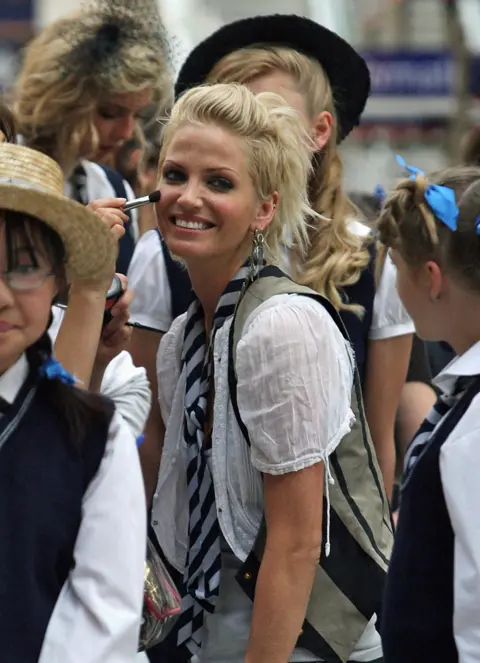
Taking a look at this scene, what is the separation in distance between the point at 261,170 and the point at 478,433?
2.69ft

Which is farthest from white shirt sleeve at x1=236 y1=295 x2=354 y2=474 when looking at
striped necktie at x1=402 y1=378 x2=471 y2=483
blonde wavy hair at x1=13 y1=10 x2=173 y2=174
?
blonde wavy hair at x1=13 y1=10 x2=173 y2=174

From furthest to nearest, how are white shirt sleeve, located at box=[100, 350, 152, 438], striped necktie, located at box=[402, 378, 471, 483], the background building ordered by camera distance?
the background building → white shirt sleeve, located at box=[100, 350, 152, 438] → striped necktie, located at box=[402, 378, 471, 483]

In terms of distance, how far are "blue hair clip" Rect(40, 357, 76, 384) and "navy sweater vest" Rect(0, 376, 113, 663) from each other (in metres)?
0.06

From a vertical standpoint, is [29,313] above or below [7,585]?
above

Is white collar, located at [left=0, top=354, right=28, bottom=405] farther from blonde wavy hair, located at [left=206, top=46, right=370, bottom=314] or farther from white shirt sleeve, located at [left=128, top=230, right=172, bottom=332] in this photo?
white shirt sleeve, located at [left=128, top=230, right=172, bottom=332]

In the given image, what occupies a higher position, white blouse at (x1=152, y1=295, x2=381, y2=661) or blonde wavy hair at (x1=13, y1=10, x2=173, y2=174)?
blonde wavy hair at (x1=13, y1=10, x2=173, y2=174)

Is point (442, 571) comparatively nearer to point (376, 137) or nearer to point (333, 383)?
point (333, 383)

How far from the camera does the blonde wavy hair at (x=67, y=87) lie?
3674mm

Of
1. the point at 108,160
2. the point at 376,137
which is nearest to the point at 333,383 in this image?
the point at 108,160

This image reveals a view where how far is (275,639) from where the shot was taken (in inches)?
91.5

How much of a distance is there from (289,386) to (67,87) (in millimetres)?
1711

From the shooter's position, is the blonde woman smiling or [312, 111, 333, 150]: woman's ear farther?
[312, 111, 333, 150]: woman's ear

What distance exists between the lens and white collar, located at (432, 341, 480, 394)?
7.32ft

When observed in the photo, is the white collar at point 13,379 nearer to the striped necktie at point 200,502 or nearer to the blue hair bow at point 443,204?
the striped necktie at point 200,502
